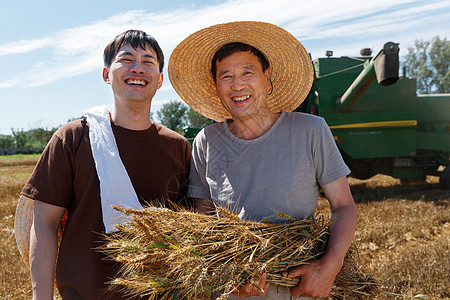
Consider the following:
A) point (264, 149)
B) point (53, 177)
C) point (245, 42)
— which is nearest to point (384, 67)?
point (245, 42)

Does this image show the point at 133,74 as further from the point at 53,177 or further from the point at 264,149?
the point at 264,149

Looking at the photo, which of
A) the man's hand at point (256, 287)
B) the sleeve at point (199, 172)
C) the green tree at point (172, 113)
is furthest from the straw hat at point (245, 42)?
the green tree at point (172, 113)

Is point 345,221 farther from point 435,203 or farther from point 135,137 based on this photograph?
point 435,203

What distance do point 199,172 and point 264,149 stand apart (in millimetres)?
414

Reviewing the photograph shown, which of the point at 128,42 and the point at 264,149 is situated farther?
the point at 128,42

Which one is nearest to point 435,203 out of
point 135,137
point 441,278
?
point 441,278

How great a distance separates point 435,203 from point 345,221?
5.75 meters

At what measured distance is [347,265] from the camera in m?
1.75

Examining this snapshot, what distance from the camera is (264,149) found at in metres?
1.75

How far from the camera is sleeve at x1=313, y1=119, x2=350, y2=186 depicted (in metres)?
1.68

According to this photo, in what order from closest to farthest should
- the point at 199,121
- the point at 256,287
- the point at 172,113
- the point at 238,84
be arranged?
1. the point at 256,287
2. the point at 238,84
3. the point at 199,121
4. the point at 172,113

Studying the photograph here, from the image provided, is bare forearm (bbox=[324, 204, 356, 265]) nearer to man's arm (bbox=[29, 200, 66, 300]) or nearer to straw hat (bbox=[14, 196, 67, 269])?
man's arm (bbox=[29, 200, 66, 300])

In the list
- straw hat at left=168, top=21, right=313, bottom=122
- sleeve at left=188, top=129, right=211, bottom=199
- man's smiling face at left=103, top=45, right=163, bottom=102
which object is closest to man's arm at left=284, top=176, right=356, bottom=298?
sleeve at left=188, top=129, right=211, bottom=199

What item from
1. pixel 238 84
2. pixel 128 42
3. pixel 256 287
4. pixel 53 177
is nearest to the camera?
pixel 256 287
